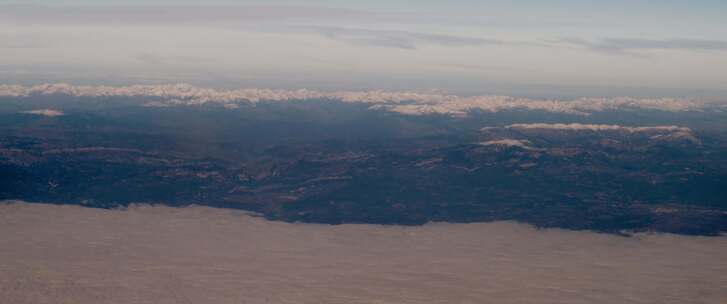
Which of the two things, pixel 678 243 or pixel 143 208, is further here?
pixel 143 208

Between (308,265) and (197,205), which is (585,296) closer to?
(308,265)

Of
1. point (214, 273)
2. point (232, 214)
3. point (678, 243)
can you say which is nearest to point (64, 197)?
point (232, 214)

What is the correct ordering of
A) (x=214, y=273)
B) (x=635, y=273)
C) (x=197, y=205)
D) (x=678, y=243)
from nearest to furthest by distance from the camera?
(x=214, y=273)
(x=635, y=273)
(x=678, y=243)
(x=197, y=205)

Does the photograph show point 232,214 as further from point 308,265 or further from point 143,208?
point 308,265

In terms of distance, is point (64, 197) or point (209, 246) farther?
point (64, 197)

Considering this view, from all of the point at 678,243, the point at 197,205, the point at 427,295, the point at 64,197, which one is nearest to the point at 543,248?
the point at 678,243

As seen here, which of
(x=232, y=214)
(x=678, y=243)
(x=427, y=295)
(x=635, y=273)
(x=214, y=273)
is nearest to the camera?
(x=427, y=295)
